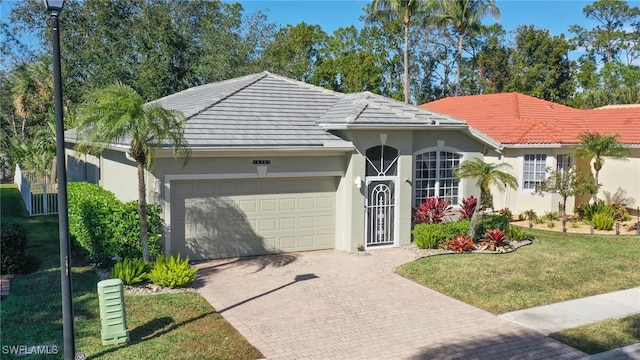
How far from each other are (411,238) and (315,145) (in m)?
4.38

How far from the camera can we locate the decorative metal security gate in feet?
52.5

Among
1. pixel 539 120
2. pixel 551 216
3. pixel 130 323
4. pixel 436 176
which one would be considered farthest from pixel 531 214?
pixel 130 323

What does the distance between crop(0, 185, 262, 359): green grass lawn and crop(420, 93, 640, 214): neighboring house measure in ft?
52.3

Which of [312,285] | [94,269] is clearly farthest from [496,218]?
[94,269]

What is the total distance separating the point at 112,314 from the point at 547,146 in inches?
713

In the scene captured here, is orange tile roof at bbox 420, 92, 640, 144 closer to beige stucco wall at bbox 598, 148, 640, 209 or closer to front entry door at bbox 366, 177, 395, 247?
beige stucco wall at bbox 598, 148, 640, 209

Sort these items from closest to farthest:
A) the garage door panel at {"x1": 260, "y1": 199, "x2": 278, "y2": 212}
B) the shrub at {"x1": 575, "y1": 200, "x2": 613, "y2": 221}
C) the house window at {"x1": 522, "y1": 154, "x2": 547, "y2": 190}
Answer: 1. the garage door panel at {"x1": 260, "y1": 199, "x2": 278, "y2": 212}
2. the shrub at {"x1": 575, "y1": 200, "x2": 613, "y2": 221}
3. the house window at {"x1": 522, "y1": 154, "x2": 547, "y2": 190}

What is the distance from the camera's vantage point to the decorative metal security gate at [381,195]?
16016 millimetres

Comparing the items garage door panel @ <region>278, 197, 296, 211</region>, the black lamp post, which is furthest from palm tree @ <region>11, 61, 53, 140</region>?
the black lamp post

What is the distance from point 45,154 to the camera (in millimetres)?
29734

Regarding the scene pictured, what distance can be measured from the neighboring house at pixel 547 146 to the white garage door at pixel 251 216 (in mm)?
10025

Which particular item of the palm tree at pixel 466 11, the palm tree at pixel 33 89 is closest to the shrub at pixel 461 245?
the palm tree at pixel 33 89

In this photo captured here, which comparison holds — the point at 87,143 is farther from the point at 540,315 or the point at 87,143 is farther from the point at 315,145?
the point at 540,315

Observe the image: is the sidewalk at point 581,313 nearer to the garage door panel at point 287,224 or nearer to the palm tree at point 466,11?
the garage door panel at point 287,224
